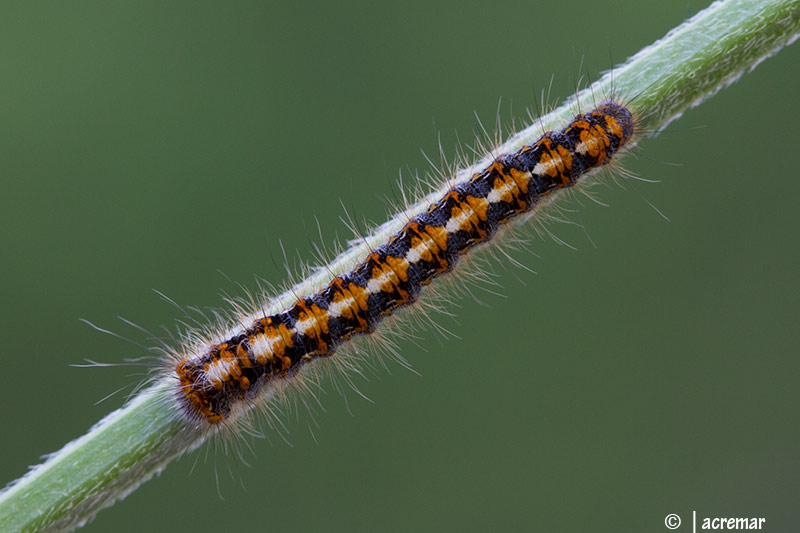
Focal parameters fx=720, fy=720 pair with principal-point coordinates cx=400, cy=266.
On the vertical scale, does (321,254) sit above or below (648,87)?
below

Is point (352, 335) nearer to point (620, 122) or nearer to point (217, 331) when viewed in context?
point (217, 331)

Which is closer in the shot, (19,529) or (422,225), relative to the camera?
(19,529)

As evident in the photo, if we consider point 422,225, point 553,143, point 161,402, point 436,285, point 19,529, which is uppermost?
point 553,143

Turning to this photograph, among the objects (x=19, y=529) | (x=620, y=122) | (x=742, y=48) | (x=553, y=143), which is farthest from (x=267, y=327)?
(x=742, y=48)

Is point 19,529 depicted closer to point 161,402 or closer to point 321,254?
point 161,402

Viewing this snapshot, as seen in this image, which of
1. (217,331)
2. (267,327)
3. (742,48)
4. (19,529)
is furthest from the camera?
→ (217,331)

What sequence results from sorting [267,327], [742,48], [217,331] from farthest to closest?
[217,331], [267,327], [742,48]
